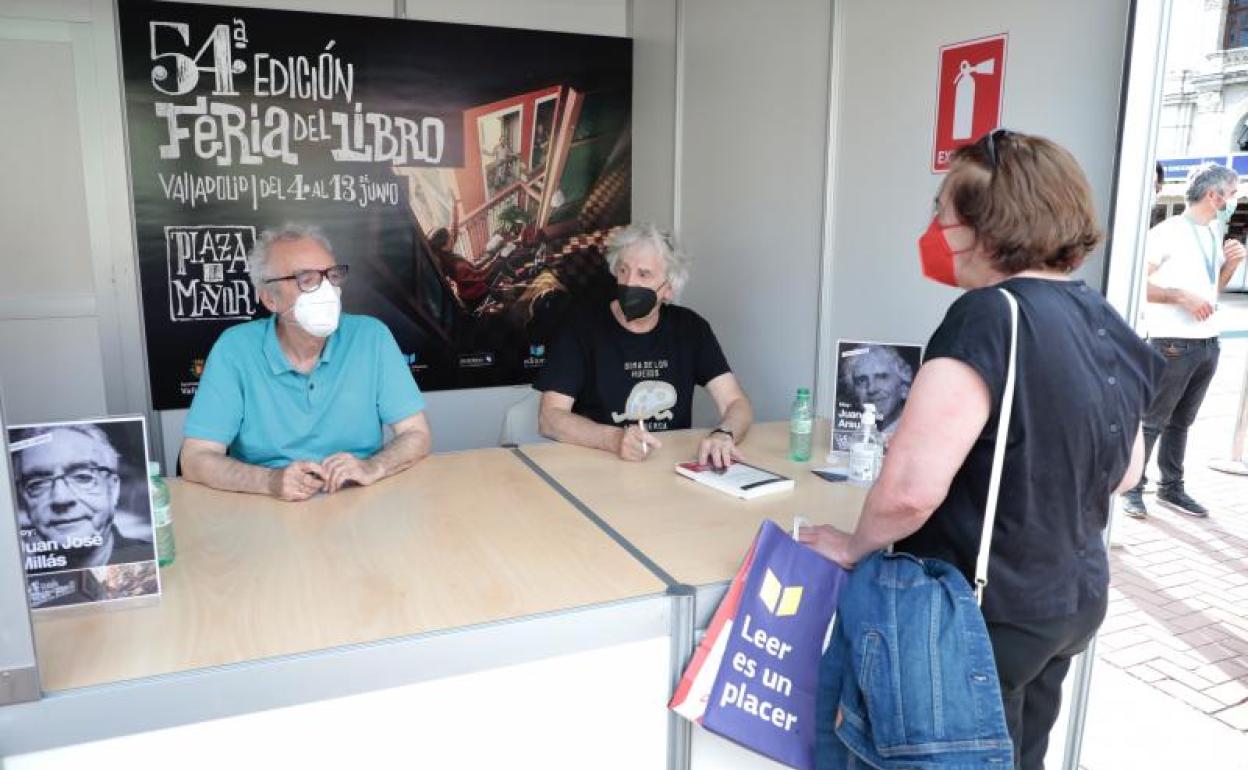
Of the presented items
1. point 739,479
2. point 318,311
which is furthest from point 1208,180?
point 318,311

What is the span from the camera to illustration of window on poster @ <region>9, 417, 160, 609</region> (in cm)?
A: 120

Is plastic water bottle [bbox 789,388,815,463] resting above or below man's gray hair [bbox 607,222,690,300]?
below

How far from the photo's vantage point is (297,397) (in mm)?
2117

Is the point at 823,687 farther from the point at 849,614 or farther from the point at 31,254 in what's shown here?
the point at 31,254

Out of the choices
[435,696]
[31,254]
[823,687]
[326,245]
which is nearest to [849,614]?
[823,687]

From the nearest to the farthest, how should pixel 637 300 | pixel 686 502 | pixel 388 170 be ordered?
pixel 686 502 < pixel 637 300 < pixel 388 170

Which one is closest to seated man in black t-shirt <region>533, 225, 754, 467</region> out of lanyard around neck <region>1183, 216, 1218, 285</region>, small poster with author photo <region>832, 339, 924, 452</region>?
small poster with author photo <region>832, 339, 924, 452</region>

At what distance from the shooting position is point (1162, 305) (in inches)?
154

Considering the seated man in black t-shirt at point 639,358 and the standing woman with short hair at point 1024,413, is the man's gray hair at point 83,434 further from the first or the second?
the seated man in black t-shirt at point 639,358

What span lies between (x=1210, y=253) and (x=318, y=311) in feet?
13.3

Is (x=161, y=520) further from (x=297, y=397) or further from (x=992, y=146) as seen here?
Result: (x=992, y=146)

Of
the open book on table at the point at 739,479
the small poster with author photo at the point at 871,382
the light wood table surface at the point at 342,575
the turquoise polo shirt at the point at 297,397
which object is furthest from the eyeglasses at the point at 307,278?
the small poster with author photo at the point at 871,382

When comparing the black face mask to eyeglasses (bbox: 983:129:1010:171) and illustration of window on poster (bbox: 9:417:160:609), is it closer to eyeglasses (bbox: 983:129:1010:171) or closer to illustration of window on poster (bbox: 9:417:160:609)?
eyeglasses (bbox: 983:129:1010:171)

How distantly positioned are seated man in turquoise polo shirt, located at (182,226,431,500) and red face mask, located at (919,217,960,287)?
132 cm
